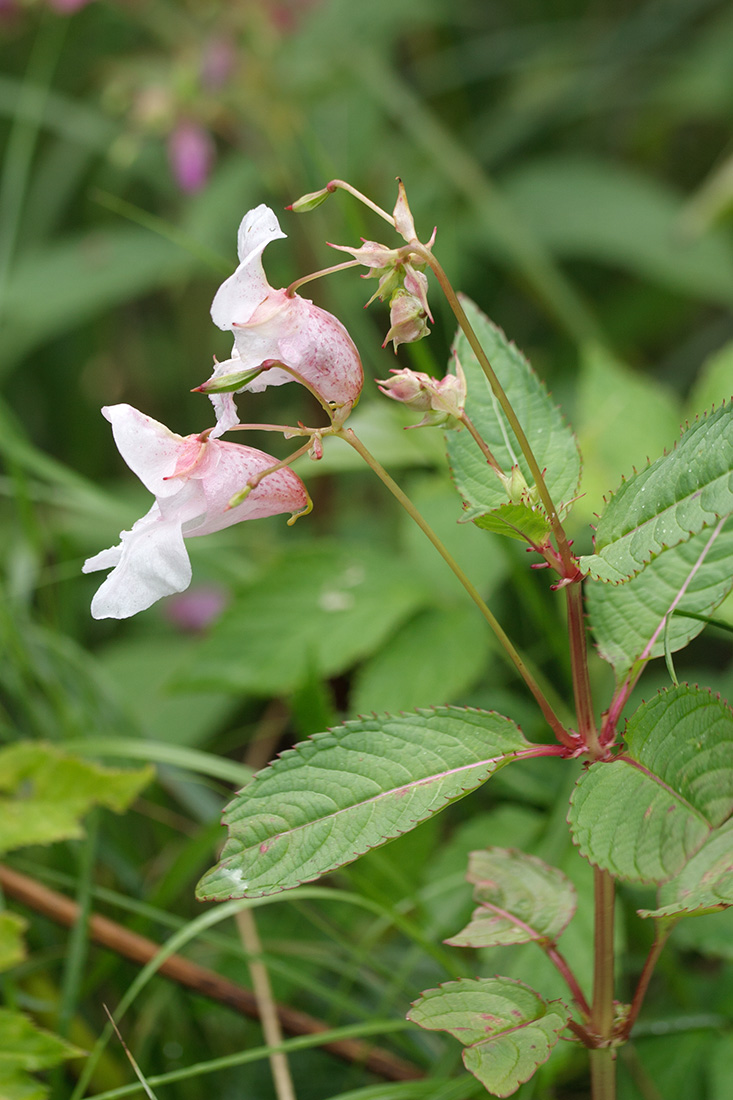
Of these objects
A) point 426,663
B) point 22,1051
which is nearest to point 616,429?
point 426,663

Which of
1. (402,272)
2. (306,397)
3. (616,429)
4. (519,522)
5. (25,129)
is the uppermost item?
(25,129)

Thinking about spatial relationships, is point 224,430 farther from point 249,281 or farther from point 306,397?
point 306,397

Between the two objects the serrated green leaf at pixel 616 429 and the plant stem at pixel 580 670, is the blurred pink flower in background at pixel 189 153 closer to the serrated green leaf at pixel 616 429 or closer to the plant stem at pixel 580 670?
the serrated green leaf at pixel 616 429

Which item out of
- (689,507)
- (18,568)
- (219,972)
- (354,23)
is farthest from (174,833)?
(354,23)

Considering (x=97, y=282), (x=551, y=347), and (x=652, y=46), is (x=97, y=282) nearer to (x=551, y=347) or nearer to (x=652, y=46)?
(x=551, y=347)

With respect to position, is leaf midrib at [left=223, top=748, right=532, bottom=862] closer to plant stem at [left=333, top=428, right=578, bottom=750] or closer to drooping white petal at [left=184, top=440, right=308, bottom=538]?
plant stem at [left=333, top=428, right=578, bottom=750]

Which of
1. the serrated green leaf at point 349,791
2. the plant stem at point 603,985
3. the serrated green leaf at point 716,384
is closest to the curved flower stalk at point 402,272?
the serrated green leaf at point 349,791
